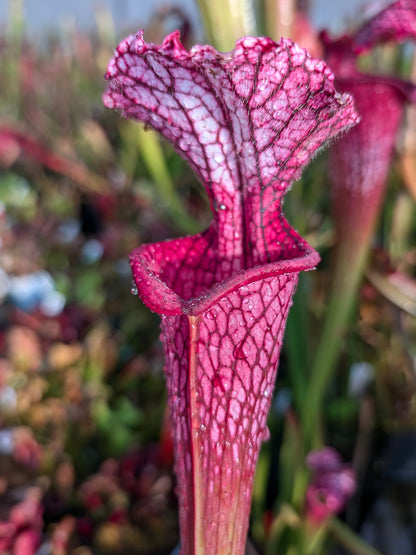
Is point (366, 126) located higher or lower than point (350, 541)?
higher

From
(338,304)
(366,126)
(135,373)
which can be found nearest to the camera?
(366,126)

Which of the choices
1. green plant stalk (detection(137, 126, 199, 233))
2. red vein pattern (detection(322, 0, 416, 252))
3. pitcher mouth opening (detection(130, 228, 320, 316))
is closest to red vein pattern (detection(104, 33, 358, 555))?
pitcher mouth opening (detection(130, 228, 320, 316))

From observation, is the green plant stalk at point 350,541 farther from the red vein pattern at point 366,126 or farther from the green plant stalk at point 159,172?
the green plant stalk at point 159,172

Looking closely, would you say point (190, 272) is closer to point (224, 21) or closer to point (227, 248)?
point (227, 248)

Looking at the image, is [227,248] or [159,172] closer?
[227,248]

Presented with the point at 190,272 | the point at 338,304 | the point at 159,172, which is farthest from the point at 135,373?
the point at 190,272

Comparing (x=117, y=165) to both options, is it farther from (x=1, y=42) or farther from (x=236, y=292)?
(x=1, y=42)

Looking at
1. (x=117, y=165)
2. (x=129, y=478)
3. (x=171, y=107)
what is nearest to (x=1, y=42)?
(x=117, y=165)
